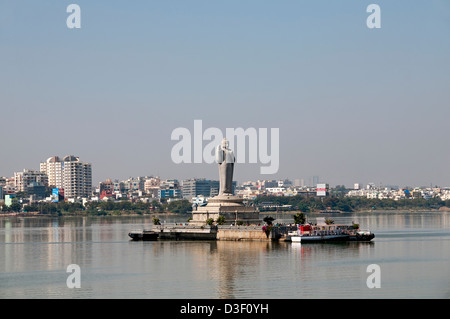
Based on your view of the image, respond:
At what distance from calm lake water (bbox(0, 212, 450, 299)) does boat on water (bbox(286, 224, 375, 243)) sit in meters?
1.38

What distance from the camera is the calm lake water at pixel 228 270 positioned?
3388cm

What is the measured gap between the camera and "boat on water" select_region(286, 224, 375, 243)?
57.2 m

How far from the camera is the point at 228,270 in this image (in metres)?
40.8

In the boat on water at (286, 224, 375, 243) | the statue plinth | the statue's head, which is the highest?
the statue's head

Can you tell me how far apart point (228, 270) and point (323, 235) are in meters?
19.4

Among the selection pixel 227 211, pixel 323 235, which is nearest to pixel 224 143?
pixel 227 211

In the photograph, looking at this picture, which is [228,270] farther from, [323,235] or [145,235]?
[145,235]

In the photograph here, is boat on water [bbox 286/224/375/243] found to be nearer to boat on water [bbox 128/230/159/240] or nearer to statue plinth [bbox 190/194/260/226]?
statue plinth [bbox 190/194/260/226]

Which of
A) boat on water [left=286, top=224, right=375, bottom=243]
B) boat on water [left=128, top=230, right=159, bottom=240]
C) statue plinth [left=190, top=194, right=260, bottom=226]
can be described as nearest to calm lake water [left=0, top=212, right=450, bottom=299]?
boat on water [left=286, top=224, right=375, bottom=243]

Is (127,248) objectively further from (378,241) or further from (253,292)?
(253,292)

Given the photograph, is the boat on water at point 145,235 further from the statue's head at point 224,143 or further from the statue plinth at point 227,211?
the statue's head at point 224,143

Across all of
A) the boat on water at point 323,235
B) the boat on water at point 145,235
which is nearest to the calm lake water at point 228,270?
the boat on water at point 323,235

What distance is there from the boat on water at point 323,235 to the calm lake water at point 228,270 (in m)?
1.38

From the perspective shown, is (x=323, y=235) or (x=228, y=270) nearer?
(x=228, y=270)
